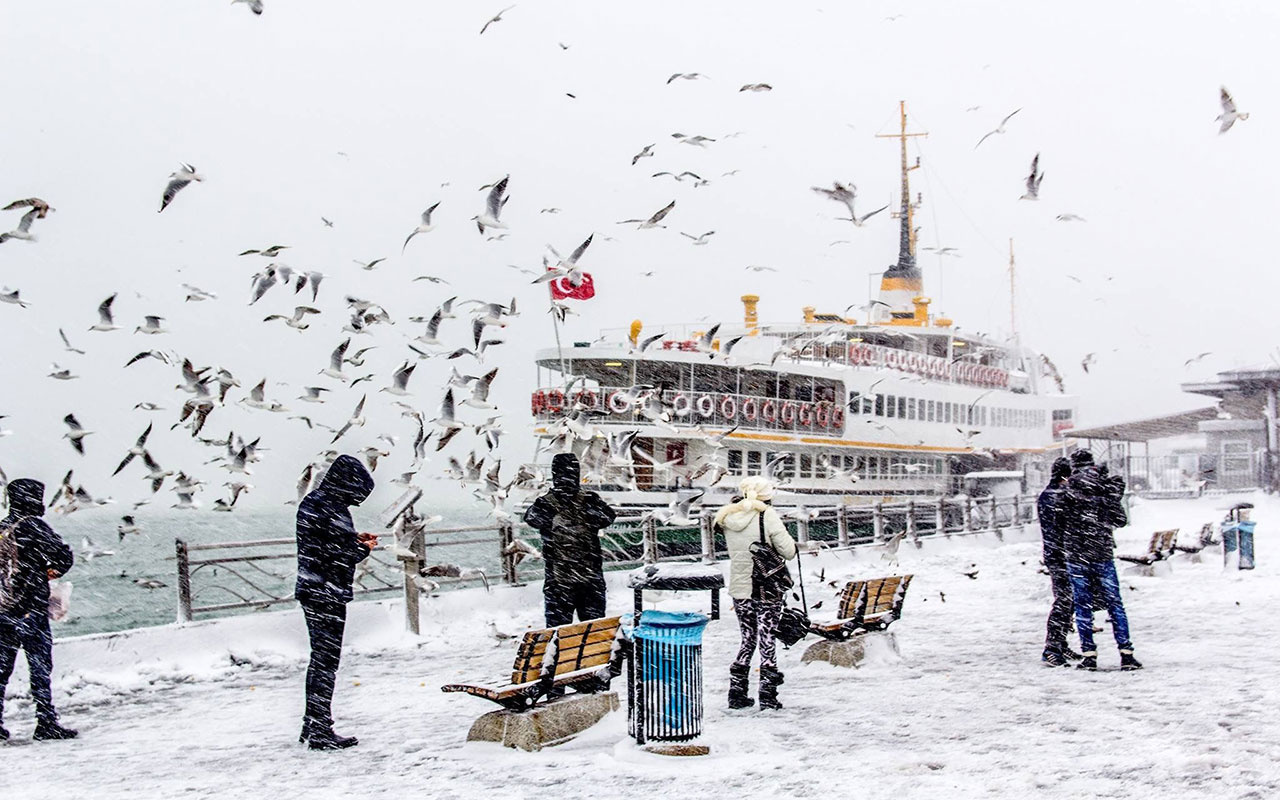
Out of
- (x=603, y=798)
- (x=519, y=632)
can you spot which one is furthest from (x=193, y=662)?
(x=603, y=798)

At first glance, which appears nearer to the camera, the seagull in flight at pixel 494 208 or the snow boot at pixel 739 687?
the snow boot at pixel 739 687

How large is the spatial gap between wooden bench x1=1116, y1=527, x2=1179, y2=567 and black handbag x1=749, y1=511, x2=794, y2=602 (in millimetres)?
10342

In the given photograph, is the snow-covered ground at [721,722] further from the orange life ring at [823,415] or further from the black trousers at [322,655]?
the orange life ring at [823,415]

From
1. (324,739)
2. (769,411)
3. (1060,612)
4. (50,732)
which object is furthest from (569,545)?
(769,411)

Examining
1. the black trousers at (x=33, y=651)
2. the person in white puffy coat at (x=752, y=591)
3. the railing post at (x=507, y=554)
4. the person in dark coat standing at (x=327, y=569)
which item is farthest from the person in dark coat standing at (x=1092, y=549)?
the black trousers at (x=33, y=651)

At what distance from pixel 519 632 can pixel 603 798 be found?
25.0 ft

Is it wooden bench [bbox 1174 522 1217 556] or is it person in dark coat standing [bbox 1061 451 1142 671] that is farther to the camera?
wooden bench [bbox 1174 522 1217 556]

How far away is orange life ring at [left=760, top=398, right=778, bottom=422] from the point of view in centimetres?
2991

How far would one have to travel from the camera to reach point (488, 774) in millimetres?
6211

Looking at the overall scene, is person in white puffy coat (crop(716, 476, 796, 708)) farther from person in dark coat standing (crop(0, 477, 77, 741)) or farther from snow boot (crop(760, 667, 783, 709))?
person in dark coat standing (crop(0, 477, 77, 741))

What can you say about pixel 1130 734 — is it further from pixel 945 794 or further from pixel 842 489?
pixel 842 489

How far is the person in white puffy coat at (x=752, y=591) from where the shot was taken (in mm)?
7746

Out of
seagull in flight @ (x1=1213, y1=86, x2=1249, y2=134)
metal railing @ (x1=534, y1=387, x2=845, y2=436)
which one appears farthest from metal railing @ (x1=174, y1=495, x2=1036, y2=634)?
seagull in flight @ (x1=1213, y1=86, x2=1249, y2=134)

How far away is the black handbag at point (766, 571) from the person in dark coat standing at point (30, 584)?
4492mm
